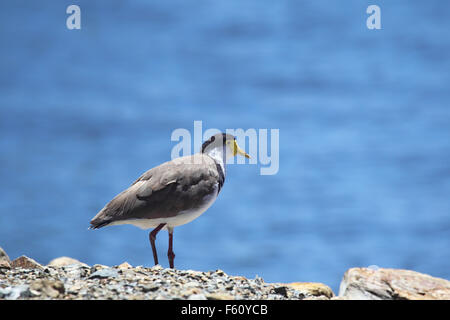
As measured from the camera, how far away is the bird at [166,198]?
12133mm

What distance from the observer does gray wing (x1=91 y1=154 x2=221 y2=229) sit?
12.1m

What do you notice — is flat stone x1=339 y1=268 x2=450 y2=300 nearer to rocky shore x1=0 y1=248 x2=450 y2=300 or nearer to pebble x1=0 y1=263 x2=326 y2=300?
rocky shore x1=0 y1=248 x2=450 y2=300

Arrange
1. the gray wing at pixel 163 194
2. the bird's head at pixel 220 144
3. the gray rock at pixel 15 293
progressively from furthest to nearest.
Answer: the bird's head at pixel 220 144 < the gray wing at pixel 163 194 < the gray rock at pixel 15 293

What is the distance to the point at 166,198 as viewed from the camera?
12273 millimetres

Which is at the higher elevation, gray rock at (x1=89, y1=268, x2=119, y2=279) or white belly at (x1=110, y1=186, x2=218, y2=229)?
white belly at (x1=110, y1=186, x2=218, y2=229)

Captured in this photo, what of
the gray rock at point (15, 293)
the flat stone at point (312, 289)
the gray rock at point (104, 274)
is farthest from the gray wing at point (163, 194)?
the gray rock at point (15, 293)

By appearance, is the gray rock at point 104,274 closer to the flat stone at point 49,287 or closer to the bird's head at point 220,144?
the flat stone at point 49,287

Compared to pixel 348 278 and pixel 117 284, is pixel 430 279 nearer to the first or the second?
pixel 348 278

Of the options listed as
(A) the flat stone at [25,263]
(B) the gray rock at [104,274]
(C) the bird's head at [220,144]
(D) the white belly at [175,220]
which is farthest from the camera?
(C) the bird's head at [220,144]

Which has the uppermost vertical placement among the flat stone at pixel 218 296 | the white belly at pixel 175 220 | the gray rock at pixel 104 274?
the white belly at pixel 175 220

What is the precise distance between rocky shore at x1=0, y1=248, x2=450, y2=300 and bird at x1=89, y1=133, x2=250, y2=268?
1465 millimetres

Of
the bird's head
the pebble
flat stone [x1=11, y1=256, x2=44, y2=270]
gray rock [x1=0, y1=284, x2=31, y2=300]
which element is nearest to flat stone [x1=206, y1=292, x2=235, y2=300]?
the pebble

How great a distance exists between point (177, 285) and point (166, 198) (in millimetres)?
3123
